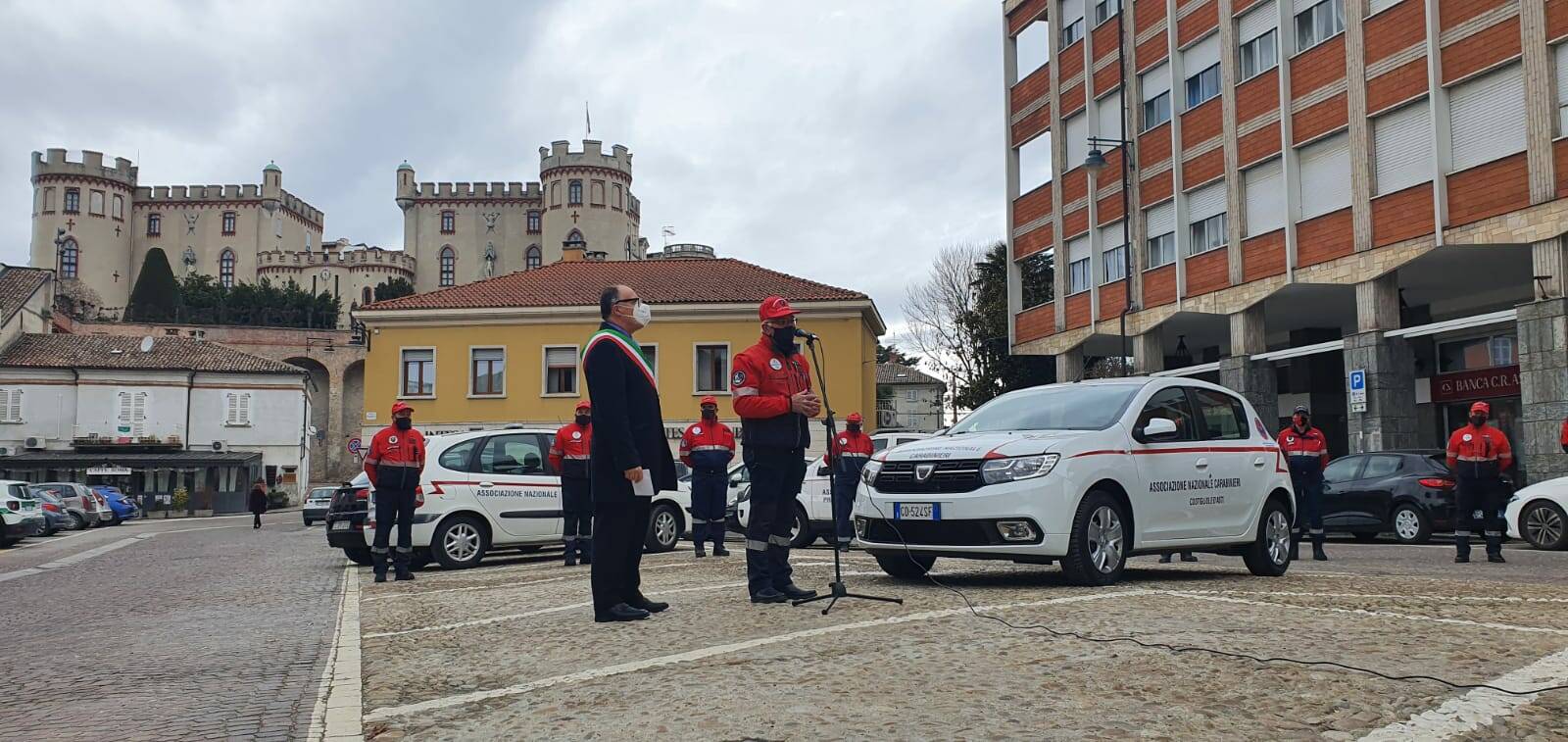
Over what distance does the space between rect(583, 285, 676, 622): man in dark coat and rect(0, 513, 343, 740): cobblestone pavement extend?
5.20ft

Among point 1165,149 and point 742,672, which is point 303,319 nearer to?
point 1165,149

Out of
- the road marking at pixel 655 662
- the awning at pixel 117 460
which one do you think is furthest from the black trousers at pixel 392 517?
the awning at pixel 117 460

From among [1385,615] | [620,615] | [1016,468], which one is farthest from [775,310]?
[1385,615]

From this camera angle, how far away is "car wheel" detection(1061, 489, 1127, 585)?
8211mm

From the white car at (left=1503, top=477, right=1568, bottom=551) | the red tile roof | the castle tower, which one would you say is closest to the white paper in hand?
the white car at (left=1503, top=477, right=1568, bottom=551)

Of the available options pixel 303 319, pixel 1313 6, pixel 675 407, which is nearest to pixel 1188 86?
pixel 1313 6

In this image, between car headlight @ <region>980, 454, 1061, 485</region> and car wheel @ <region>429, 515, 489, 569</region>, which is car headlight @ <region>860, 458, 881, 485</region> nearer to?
car headlight @ <region>980, 454, 1061, 485</region>

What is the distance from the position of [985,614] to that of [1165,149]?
2498 centimetres

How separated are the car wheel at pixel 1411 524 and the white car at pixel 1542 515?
194 cm

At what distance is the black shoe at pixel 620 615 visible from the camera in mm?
7133

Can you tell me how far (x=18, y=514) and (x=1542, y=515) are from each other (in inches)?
1135

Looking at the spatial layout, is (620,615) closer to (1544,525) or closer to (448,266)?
(1544,525)

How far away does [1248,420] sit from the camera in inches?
397

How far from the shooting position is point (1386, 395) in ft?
76.3
